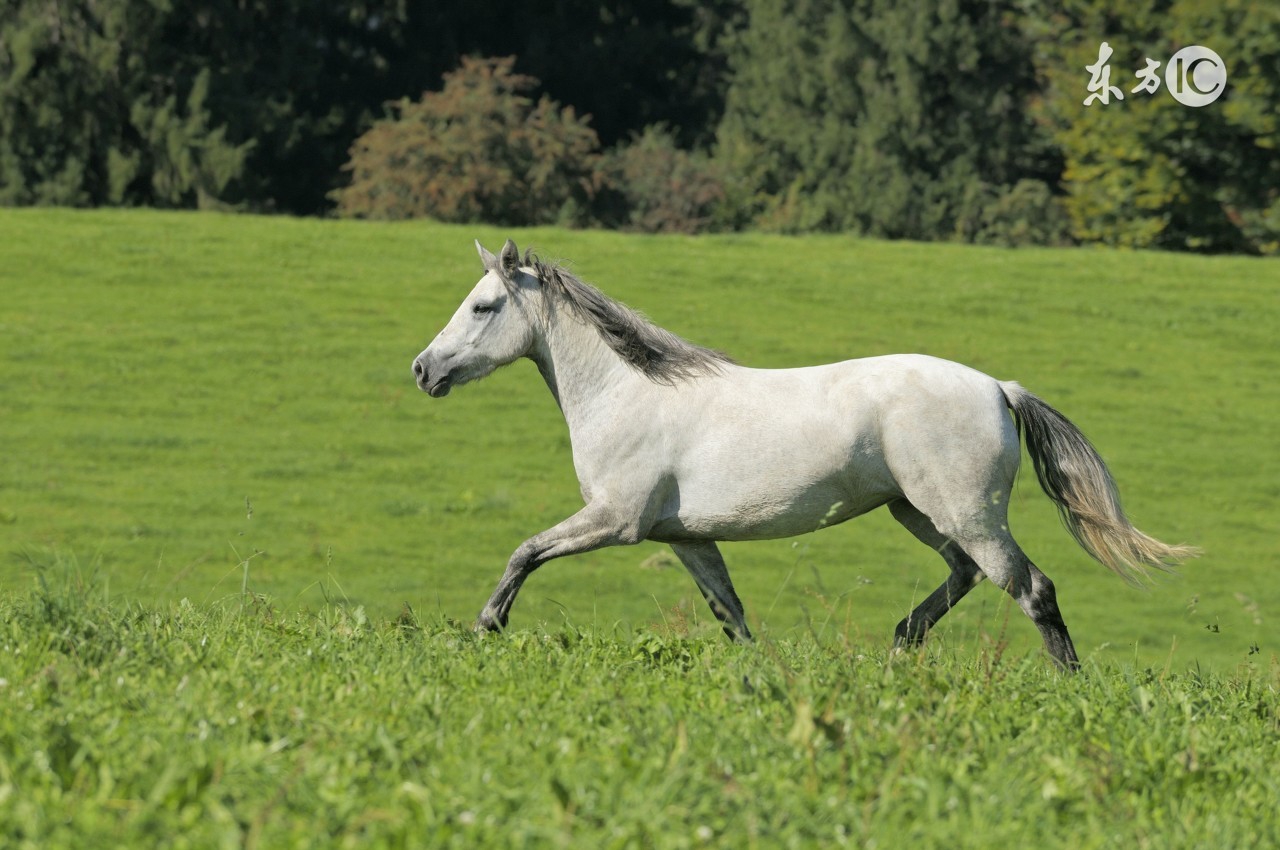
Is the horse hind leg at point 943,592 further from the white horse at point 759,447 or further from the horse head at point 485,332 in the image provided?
the horse head at point 485,332

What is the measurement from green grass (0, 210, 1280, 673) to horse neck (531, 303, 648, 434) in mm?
4345

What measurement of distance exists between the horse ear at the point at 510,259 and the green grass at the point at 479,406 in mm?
4615

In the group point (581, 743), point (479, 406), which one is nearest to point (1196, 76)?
point (479, 406)

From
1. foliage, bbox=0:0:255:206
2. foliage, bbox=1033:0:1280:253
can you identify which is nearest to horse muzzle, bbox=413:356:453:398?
foliage, bbox=1033:0:1280:253

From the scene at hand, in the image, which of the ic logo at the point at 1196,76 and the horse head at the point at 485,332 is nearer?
the horse head at the point at 485,332

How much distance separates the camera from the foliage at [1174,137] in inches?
1319

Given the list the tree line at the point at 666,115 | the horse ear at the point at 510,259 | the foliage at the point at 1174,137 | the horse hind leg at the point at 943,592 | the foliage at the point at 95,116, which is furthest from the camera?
the foliage at the point at 95,116

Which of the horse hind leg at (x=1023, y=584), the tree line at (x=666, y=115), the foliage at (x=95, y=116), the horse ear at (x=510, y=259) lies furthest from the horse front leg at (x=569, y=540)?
the foliage at (x=95, y=116)

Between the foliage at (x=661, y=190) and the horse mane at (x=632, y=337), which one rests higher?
the horse mane at (x=632, y=337)

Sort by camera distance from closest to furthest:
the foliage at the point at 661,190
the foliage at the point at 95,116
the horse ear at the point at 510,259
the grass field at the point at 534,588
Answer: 1. the grass field at the point at 534,588
2. the horse ear at the point at 510,259
3. the foliage at the point at 95,116
4. the foliage at the point at 661,190

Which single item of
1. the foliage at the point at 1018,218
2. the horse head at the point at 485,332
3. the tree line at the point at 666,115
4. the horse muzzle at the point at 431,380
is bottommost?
the foliage at the point at 1018,218

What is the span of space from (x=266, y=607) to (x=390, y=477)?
1074cm

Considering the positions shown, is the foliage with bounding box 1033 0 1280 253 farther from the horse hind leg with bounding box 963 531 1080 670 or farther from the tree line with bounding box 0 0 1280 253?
the horse hind leg with bounding box 963 531 1080 670

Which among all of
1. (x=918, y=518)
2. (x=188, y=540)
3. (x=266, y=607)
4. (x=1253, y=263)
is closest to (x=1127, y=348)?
(x=1253, y=263)
